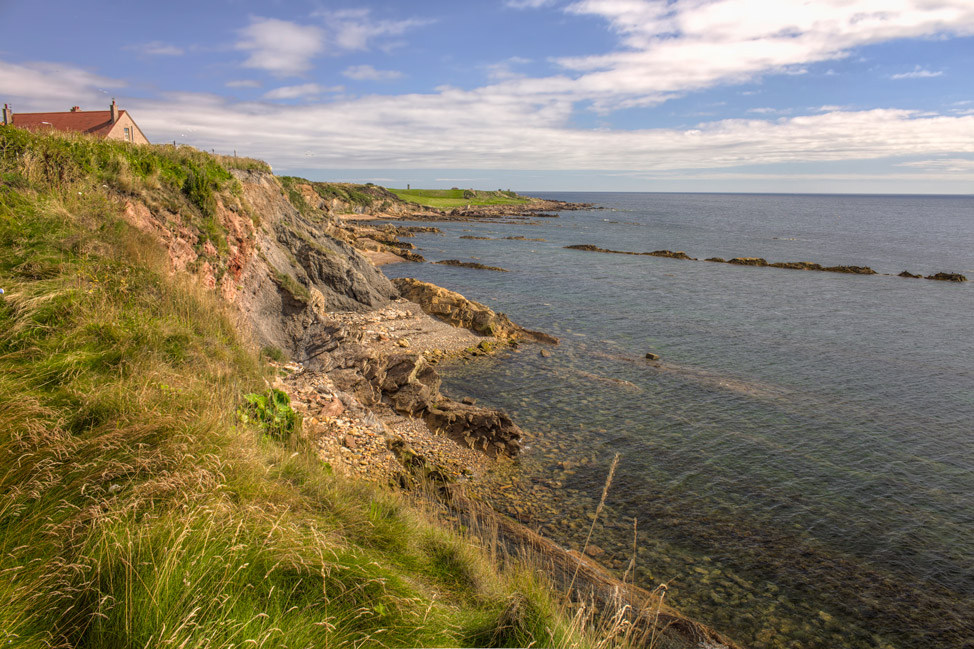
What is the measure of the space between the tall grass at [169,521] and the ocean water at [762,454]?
500 centimetres

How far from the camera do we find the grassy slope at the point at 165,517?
3219mm

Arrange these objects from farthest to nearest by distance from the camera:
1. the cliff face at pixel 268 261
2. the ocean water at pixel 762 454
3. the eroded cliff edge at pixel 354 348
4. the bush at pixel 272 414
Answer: the cliff face at pixel 268 261
the eroded cliff edge at pixel 354 348
the ocean water at pixel 762 454
the bush at pixel 272 414

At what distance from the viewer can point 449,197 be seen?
15862 cm

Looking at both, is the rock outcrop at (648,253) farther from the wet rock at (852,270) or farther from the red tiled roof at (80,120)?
the red tiled roof at (80,120)

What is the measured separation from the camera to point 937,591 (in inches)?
362

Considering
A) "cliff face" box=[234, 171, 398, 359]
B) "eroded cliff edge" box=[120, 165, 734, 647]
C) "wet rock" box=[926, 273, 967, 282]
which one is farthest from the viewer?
"wet rock" box=[926, 273, 967, 282]

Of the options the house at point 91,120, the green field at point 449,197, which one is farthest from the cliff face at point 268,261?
the green field at point 449,197

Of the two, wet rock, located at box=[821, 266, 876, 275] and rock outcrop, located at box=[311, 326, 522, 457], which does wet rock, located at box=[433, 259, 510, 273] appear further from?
wet rock, located at box=[821, 266, 876, 275]

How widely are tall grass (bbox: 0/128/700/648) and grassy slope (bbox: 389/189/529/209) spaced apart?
12593cm

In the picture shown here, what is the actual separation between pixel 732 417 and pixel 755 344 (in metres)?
10.5

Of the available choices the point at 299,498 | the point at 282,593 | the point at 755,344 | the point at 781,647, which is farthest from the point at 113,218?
the point at 755,344

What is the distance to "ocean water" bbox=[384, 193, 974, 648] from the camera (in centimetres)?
902

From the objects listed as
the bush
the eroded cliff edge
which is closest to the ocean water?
the eroded cliff edge

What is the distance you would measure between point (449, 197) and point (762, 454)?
152m
